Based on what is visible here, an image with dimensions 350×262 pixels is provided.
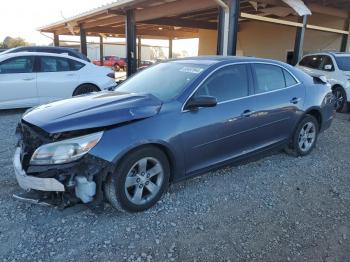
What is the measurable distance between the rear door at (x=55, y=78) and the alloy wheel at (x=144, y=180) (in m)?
5.49

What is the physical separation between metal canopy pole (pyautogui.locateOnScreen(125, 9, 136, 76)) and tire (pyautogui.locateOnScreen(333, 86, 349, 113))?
24.3 feet

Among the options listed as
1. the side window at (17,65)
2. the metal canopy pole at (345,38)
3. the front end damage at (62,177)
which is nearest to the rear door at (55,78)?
the side window at (17,65)

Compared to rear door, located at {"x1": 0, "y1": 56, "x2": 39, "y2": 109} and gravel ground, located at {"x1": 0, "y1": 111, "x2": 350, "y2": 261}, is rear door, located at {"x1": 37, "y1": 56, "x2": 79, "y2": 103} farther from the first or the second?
gravel ground, located at {"x1": 0, "y1": 111, "x2": 350, "y2": 261}

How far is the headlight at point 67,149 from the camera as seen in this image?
2.98 meters

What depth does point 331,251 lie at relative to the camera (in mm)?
2877

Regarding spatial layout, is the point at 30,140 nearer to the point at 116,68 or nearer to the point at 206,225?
the point at 206,225

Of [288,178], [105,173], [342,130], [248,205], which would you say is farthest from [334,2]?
[105,173]

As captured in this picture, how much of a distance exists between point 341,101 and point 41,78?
8.04 meters

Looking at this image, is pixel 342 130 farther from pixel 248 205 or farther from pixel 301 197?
pixel 248 205

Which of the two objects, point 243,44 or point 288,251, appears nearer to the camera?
point 288,251

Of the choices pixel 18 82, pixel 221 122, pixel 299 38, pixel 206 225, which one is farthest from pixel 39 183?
Result: pixel 299 38

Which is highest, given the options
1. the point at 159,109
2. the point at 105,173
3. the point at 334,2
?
the point at 334,2

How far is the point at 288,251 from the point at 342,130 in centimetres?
523

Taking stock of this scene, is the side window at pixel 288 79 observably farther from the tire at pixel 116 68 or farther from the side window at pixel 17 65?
the tire at pixel 116 68
